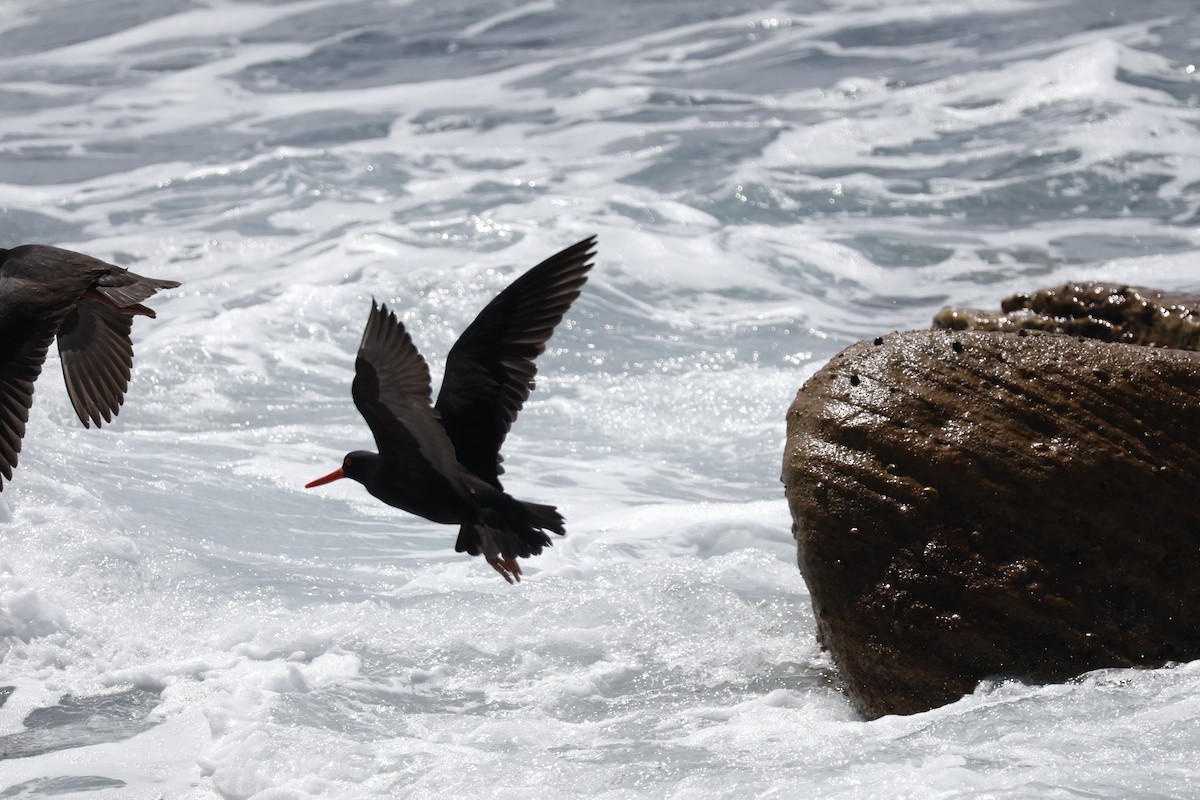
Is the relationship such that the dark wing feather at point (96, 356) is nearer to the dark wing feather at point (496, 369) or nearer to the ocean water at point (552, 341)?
the ocean water at point (552, 341)

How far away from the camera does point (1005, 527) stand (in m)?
4.11

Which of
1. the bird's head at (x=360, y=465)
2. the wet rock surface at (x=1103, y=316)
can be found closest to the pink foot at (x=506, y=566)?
the bird's head at (x=360, y=465)

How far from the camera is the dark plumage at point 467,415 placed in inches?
141

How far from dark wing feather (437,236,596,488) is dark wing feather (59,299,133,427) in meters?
1.37

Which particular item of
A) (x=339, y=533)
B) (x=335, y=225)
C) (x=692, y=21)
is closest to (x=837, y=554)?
(x=339, y=533)

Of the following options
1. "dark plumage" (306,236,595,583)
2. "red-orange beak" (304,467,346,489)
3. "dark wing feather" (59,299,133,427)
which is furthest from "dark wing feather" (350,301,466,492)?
"dark wing feather" (59,299,133,427)

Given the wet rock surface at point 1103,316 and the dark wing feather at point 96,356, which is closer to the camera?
the dark wing feather at point 96,356

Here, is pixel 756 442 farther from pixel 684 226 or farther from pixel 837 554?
pixel 684 226

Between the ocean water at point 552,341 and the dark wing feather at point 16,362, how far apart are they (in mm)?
1020

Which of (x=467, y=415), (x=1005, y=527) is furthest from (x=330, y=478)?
(x=1005, y=527)

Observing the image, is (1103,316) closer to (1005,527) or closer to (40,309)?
(1005,527)

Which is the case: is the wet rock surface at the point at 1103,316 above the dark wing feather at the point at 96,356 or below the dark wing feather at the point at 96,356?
below

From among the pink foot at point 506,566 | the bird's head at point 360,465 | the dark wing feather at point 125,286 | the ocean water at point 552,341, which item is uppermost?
the dark wing feather at point 125,286

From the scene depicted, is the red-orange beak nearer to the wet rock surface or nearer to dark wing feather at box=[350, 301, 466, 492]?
dark wing feather at box=[350, 301, 466, 492]
